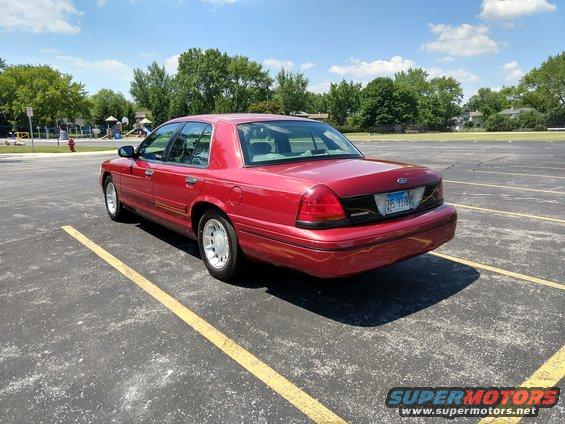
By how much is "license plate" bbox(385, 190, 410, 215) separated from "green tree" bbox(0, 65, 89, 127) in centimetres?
6845

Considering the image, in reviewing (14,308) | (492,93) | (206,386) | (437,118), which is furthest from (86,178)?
(492,93)

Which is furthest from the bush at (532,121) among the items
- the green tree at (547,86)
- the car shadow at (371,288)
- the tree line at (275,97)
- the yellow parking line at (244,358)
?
the yellow parking line at (244,358)

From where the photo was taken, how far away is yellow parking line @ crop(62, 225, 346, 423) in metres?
2.33

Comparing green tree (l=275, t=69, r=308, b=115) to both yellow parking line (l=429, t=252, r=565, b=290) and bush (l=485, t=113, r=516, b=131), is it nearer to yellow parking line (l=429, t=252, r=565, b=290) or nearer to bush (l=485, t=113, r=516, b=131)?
bush (l=485, t=113, r=516, b=131)

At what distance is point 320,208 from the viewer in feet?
10.4

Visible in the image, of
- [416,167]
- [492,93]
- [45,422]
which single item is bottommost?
[45,422]

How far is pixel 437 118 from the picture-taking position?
309 feet

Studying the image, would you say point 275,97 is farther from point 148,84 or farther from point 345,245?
point 345,245

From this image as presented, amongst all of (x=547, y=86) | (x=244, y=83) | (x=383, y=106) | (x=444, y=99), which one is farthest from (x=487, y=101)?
(x=244, y=83)

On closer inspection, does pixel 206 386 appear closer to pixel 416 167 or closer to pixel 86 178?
pixel 416 167

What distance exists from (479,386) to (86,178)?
41.6ft

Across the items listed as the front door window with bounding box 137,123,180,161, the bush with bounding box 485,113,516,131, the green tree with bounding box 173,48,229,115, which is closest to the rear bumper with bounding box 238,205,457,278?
the front door window with bounding box 137,123,180,161

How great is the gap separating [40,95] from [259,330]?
228ft

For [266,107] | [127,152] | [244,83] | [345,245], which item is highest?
[244,83]
